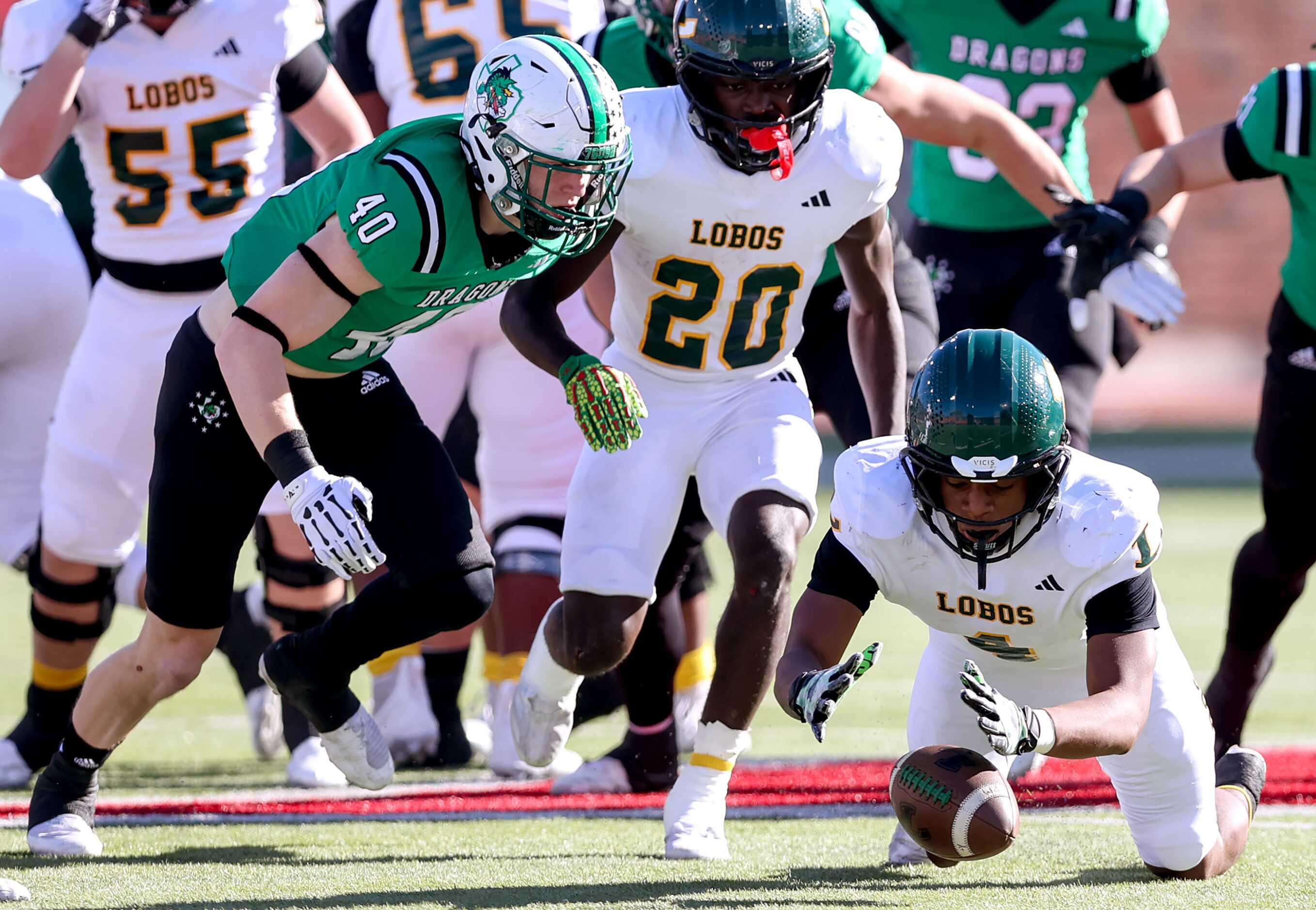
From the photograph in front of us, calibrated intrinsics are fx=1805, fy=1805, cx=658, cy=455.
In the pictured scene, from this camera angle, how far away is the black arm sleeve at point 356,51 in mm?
5633

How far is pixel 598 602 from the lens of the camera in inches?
156

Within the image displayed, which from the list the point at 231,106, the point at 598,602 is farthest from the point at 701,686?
the point at 231,106

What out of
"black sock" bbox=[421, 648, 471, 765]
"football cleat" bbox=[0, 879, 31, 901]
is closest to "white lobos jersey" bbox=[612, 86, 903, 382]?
"black sock" bbox=[421, 648, 471, 765]

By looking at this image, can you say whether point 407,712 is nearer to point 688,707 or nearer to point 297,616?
point 297,616

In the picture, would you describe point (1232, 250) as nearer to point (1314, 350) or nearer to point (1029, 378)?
point (1314, 350)

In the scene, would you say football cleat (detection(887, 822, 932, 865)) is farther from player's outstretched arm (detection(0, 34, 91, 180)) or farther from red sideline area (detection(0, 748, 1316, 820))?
player's outstretched arm (detection(0, 34, 91, 180))

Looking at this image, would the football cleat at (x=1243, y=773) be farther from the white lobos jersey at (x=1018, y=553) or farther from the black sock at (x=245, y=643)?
the black sock at (x=245, y=643)

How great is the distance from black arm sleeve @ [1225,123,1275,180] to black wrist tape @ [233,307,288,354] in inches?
101

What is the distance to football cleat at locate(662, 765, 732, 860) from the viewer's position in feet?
12.0

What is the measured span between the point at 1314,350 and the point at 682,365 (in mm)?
1711

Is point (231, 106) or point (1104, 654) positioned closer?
point (1104, 654)

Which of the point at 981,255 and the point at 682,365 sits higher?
the point at 682,365

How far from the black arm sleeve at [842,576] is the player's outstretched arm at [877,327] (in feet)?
2.69

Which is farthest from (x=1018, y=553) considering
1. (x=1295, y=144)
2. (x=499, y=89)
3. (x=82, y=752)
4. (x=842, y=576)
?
(x=82, y=752)
